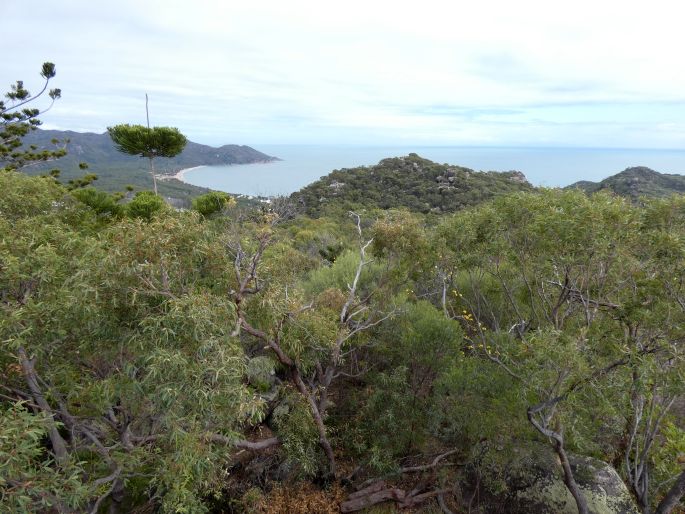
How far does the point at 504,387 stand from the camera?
6184 millimetres

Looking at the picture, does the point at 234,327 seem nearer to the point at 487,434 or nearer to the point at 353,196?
the point at 487,434

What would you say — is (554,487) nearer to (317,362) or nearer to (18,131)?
(317,362)

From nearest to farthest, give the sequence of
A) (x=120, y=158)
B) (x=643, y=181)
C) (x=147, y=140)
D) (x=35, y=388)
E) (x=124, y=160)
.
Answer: (x=35, y=388) < (x=147, y=140) < (x=643, y=181) < (x=124, y=160) < (x=120, y=158)

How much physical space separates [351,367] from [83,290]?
5.43m

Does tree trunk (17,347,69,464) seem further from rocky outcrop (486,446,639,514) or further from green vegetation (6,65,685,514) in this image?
rocky outcrop (486,446,639,514)

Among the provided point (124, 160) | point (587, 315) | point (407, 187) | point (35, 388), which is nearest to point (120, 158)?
point (124, 160)

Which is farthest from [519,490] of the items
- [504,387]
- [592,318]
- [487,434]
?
[592,318]

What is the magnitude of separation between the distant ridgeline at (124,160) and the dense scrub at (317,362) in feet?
195

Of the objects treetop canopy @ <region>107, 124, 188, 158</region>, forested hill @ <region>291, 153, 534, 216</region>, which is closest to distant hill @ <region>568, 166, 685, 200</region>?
forested hill @ <region>291, 153, 534, 216</region>

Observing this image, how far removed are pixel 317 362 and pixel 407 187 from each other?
43.4m

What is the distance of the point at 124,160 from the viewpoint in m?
103

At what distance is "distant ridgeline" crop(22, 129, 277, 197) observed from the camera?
74.0 meters

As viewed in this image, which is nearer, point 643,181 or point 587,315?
point 587,315

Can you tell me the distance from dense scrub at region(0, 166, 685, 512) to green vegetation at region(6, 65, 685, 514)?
1.3 inches
